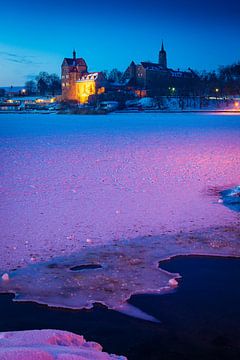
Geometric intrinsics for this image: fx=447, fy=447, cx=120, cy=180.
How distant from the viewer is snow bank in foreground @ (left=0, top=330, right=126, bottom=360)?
281 cm

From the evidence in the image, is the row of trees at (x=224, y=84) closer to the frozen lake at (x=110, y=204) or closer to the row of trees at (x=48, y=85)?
the row of trees at (x=48, y=85)

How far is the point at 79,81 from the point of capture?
346ft

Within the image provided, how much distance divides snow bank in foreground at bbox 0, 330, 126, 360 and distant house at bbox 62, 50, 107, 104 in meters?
97.5

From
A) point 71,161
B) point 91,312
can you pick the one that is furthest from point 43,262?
point 71,161

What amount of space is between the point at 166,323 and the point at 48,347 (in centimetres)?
119

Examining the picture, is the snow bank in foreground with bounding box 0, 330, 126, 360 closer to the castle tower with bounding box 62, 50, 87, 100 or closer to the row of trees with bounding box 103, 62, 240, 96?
the row of trees with bounding box 103, 62, 240, 96

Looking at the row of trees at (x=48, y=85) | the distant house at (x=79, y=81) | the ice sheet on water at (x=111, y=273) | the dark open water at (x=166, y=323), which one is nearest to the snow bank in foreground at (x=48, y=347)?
the dark open water at (x=166, y=323)

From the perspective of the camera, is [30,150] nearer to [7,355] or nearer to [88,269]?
[88,269]

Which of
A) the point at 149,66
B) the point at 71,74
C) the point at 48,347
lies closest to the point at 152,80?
the point at 149,66

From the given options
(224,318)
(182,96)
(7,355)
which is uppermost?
(182,96)

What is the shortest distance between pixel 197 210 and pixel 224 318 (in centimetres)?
391

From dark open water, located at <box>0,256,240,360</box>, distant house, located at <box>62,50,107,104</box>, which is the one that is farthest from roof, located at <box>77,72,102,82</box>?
dark open water, located at <box>0,256,240,360</box>

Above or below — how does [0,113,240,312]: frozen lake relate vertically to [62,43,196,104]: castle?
below

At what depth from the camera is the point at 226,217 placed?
24.0ft
